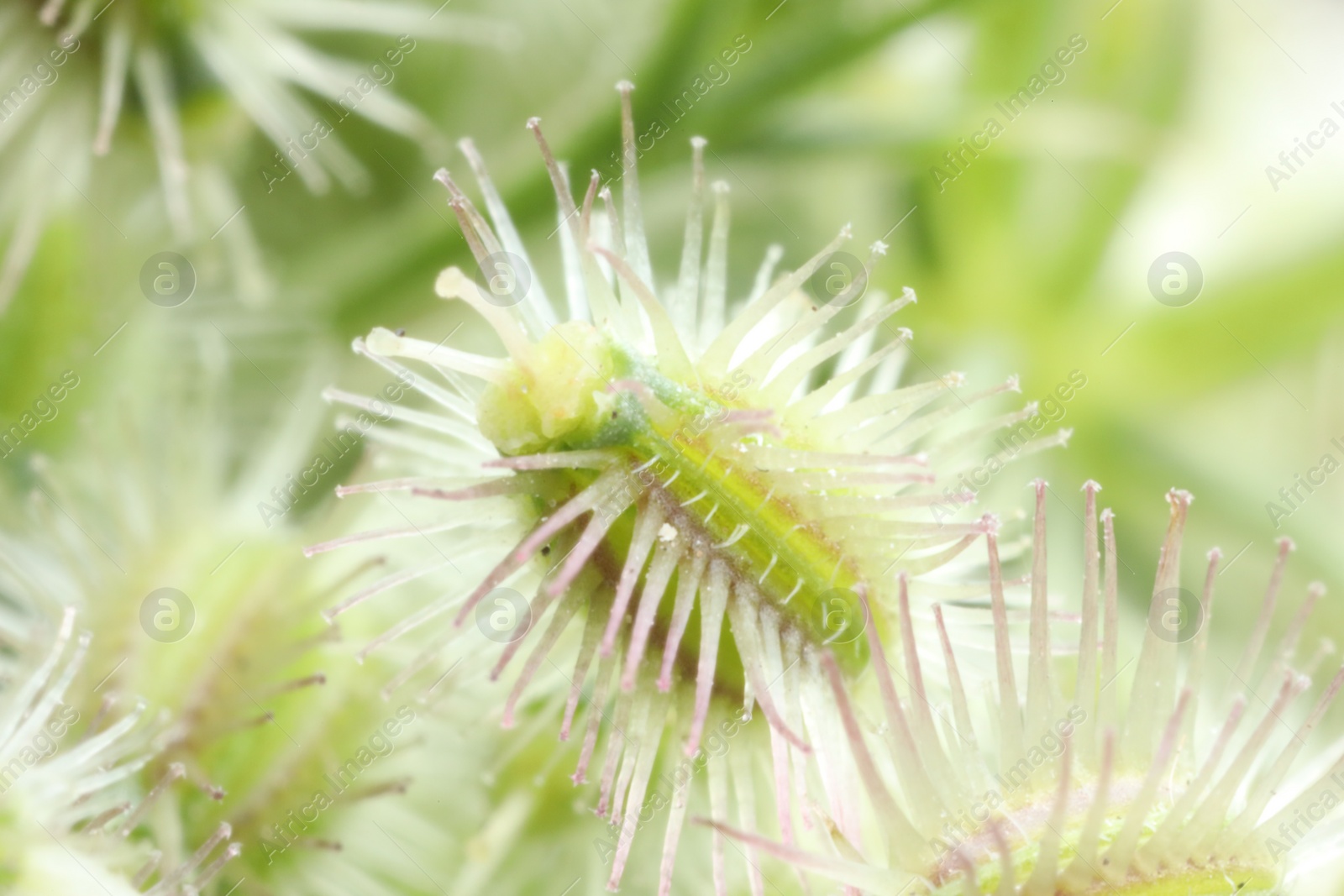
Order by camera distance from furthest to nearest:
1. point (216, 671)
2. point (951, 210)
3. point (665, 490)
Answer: point (951, 210) < point (216, 671) < point (665, 490)

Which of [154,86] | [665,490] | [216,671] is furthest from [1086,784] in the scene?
[154,86]

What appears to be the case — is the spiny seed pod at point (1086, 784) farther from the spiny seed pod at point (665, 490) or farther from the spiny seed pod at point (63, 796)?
the spiny seed pod at point (63, 796)

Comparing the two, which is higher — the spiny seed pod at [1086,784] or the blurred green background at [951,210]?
the blurred green background at [951,210]

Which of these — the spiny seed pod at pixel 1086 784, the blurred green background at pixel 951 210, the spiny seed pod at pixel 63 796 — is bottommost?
the spiny seed pod at pixel 1086 784

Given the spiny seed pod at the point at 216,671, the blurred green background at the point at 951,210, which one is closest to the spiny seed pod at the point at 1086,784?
the spiny seed pod at the point at 216,671

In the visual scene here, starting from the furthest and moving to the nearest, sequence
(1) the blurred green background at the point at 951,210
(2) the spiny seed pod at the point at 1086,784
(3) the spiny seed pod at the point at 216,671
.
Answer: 1. (1) the blurred green background at the point at 951,210
2. (3) the spiny seed pod at the point at 216,671
3. (2) the spiny seed pod at the point at 1086,784

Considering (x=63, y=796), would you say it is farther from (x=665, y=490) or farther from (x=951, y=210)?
(x=951, y=210)

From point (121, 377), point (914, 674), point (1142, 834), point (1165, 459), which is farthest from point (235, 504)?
point (1165, 459)
